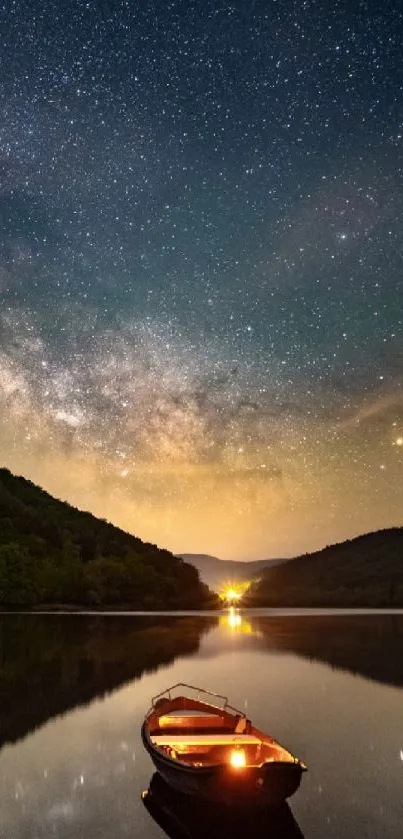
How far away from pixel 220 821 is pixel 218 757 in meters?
2.42

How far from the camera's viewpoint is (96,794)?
18281mm

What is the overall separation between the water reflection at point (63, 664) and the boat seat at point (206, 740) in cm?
730

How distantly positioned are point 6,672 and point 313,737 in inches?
869

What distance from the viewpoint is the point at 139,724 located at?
28250 mm

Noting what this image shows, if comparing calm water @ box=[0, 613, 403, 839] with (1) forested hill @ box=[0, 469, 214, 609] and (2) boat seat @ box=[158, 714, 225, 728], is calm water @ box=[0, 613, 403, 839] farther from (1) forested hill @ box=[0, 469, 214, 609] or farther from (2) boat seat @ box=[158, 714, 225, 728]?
(1) forested hill @ box=[0, 469, 214, 609]

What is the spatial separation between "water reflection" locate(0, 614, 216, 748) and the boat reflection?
32.2ft

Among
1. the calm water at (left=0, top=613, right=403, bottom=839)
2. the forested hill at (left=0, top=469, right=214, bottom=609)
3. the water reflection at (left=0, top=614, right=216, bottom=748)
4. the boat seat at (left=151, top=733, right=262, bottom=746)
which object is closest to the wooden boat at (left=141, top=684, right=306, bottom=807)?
the boat seat at (left=151, top=733, right=262, bottom=746)

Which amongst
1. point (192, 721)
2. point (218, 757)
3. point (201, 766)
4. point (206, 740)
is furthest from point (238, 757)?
point (192, 721)

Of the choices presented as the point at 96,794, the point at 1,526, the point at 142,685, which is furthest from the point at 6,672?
the point at 1,526

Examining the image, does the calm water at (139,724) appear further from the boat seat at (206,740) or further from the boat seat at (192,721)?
the boat seat at (192,721)

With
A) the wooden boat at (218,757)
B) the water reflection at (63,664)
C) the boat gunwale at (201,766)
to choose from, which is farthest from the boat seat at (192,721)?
the water reflection at (63,664)

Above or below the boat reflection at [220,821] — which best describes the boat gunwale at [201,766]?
above

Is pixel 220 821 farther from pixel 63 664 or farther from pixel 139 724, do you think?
pixel 63 664

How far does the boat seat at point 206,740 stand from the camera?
18578 millimetres
